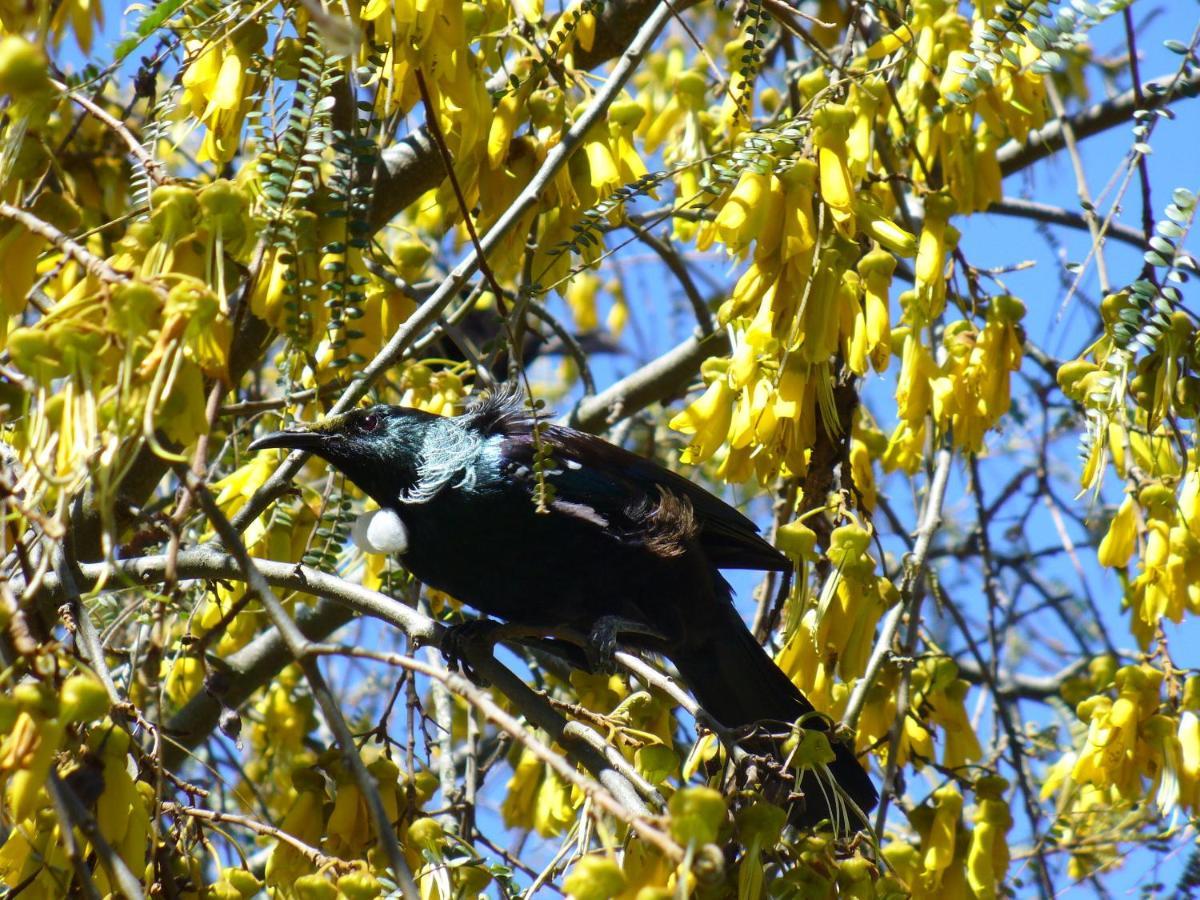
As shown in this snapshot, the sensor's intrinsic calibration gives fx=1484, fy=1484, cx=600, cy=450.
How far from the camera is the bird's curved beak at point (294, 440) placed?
8.55ft

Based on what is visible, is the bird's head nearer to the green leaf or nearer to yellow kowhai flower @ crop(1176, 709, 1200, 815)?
the green leaf

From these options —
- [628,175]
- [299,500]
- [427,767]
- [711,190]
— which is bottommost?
[427,767]

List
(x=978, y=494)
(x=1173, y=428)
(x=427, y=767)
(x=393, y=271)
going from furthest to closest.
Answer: (x=978, y=494) < (x=393, y=271) < (x=427, y=767) < (x=1173, y=428)

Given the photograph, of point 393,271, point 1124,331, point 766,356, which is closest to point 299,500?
point 393,271

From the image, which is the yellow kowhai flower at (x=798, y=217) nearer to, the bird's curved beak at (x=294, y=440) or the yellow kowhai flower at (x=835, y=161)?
the yellow kowhai flower at (x=835, y=161)

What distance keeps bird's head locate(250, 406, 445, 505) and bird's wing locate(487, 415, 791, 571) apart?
174mm

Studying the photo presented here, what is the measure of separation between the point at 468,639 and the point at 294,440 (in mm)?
473

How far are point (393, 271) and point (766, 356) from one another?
2.52ft

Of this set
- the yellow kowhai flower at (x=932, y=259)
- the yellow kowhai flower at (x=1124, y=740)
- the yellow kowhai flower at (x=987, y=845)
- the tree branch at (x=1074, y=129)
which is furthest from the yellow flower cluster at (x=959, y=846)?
the tree branch at (x=1074, y=129)

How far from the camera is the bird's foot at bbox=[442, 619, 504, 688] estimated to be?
100 inches

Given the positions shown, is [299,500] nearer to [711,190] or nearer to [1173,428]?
[711,190]

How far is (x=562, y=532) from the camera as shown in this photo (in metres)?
2.81

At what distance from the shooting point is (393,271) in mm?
2684

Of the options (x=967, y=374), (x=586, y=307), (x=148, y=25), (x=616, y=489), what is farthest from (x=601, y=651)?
(x=586, y=307)
